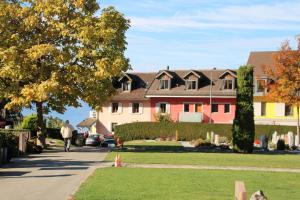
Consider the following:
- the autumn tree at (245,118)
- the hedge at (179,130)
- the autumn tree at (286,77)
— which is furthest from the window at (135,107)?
the autumn tree at (245,118)

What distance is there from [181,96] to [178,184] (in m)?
66.7

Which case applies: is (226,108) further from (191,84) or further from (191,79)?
(191,79)

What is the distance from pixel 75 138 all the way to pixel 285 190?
3552 cm

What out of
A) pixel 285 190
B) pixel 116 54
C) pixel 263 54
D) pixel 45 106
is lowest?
pixel 285 190

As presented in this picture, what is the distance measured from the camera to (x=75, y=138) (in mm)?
51000

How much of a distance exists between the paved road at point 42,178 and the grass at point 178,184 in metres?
0.54

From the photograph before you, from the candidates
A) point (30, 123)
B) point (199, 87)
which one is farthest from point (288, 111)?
point (30, 123)

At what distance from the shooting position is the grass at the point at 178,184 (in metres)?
15.0

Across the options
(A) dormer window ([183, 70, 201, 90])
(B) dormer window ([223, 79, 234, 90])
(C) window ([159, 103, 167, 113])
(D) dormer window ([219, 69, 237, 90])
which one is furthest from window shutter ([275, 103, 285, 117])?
(C) window ([159, 103, 167, 113])

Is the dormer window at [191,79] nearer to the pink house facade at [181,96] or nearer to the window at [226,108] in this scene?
the pink house facade at [181,96]

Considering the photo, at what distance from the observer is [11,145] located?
26.9 m

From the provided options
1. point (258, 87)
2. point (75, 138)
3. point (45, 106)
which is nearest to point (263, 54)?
point (258, 87)

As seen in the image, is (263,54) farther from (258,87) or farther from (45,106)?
(45,106)

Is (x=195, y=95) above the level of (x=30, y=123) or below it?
above
